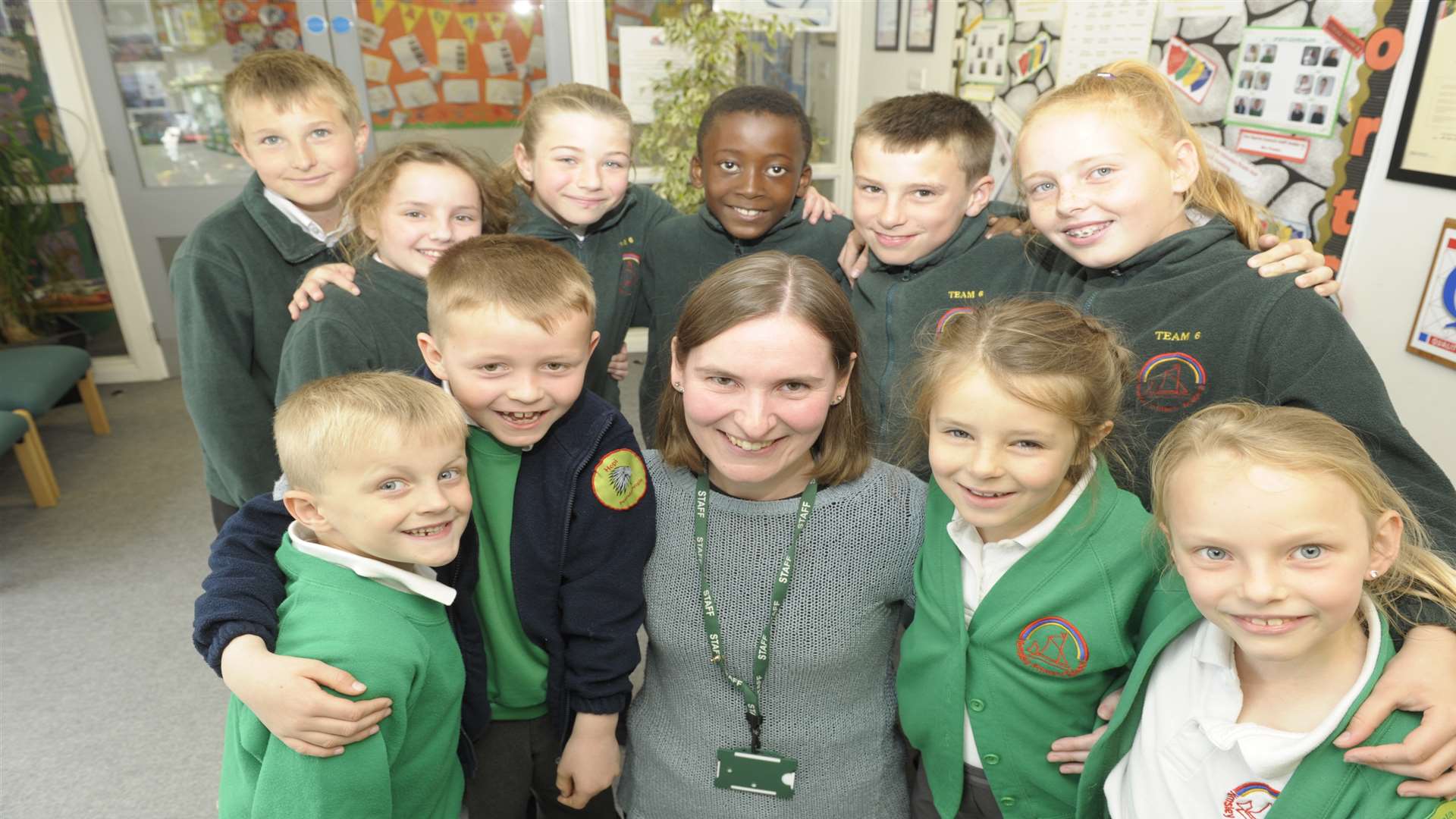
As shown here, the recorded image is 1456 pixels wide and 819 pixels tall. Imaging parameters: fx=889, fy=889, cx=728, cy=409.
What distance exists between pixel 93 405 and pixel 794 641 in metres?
4.24

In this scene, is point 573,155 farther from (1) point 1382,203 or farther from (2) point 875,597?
(1) point 1382,203

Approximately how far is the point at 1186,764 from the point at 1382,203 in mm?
1630

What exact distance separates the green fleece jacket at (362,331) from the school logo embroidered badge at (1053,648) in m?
1.20

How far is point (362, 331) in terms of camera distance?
5.47 feet

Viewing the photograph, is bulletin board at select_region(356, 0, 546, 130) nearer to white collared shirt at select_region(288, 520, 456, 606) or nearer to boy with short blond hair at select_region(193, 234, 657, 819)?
boy with short blond hair at select_region(193, 234, 657, 819)

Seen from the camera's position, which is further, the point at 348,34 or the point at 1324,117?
the point at 348,34

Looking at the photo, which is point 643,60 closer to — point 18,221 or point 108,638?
point 18,221

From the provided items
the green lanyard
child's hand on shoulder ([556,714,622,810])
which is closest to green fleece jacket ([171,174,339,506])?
child's hand on shoulder ([556,714,622,810])

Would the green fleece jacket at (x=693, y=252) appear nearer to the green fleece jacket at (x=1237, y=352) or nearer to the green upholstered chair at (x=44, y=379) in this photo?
the green fleece jacket at (x=1237, y=352)

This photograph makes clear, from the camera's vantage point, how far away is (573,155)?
2074 mm

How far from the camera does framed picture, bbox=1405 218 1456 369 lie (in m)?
1.87

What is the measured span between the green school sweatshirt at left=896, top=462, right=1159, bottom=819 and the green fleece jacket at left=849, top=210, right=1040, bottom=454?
21.5 inches

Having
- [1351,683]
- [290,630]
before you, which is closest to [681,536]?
[290,630]

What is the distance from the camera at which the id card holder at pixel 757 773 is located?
1.35 metres
